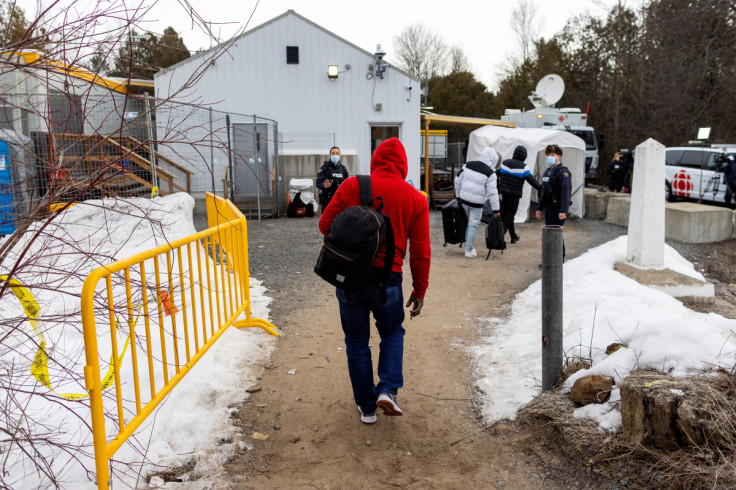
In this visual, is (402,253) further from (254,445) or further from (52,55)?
(52,55)

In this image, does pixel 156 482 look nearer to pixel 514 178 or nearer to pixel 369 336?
pixel 369 336

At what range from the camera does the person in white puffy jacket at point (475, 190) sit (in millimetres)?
8953

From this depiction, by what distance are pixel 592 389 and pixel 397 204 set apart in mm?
1598

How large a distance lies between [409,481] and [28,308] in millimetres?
2102

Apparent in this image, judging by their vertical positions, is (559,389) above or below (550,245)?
below

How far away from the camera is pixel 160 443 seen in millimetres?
3328

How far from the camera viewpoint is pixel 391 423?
3.80m

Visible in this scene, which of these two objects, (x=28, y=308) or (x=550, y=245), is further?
(x=550, y=245)

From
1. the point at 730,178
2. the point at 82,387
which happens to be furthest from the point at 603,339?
the point at 730,178

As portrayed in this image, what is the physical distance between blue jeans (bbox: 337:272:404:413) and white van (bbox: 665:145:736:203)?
49.8 feet

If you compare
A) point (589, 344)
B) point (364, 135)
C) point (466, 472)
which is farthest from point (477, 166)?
point (364, 135)

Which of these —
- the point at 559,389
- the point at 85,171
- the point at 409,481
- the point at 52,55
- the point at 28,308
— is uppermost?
the point at 52,55

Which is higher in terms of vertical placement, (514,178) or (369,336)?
(514,178)

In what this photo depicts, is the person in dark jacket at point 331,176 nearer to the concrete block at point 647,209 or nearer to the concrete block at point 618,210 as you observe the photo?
the concrete block at point 647,209
